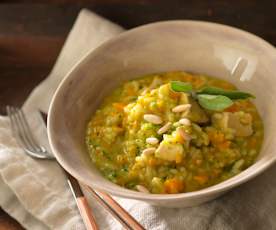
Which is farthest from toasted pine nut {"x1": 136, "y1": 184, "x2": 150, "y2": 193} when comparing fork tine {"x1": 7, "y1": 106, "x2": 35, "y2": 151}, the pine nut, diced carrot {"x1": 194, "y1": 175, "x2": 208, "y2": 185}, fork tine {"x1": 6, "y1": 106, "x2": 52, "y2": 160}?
fork tine {"x1": 7, "y1": 106, "x2": 35, "y2": 151}

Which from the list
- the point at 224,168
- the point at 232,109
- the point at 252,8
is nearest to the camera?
the point at 224,168

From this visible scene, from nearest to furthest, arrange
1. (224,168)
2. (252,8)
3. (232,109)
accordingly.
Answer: (224,168) → (232,109) → (252,8)

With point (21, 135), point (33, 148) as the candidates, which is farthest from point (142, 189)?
point (21, 135)

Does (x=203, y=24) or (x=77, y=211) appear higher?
(x=203, y=24)

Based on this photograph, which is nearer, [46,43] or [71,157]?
[71,157]

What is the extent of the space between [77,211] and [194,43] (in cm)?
116

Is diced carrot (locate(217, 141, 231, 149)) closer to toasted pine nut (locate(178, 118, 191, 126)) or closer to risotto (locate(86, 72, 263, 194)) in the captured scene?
risotto (locate(86, 72, 263, 194))

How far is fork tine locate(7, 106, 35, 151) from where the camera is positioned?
3316 millimetres

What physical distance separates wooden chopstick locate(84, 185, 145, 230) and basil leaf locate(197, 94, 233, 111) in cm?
65

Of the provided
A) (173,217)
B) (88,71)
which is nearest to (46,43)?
(88,71)

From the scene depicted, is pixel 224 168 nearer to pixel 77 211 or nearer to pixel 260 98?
pixel 260 98

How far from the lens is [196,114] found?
2713mm

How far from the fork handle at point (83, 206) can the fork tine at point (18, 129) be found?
0.42 metres

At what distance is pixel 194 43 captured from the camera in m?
3.23
